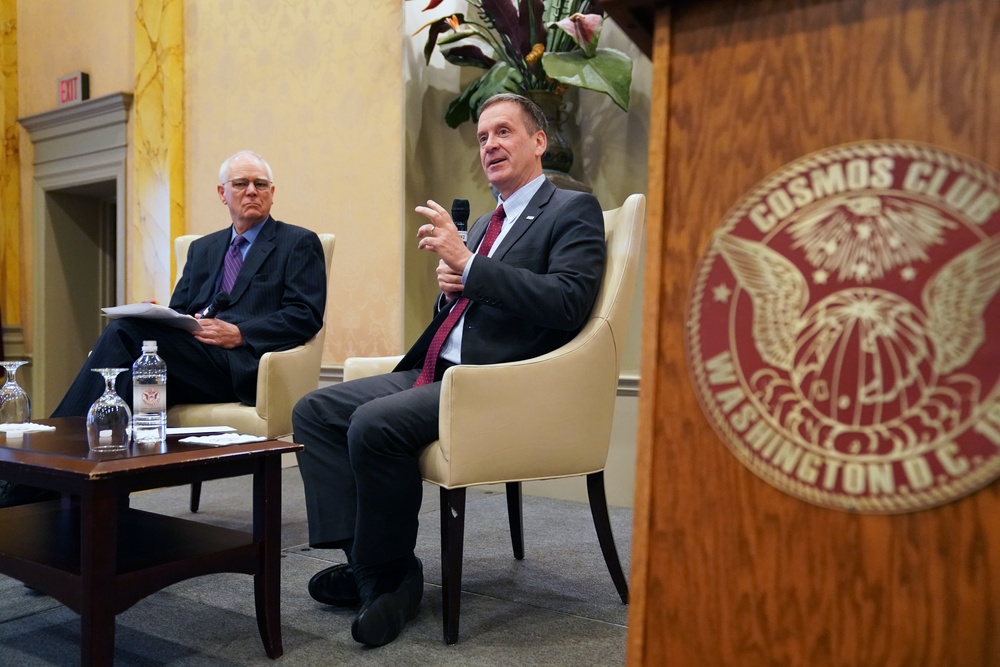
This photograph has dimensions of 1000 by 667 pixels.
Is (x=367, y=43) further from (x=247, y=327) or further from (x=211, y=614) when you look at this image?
(x=211, y=614)

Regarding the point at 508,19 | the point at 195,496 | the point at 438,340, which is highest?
the point at 508,19

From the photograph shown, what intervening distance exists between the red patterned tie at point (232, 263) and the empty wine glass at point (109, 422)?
1178 mm

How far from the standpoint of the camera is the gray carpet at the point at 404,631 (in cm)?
156

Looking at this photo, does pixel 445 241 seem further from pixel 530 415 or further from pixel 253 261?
pixel 253 261

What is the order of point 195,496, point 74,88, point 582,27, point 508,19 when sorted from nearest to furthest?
point 582,27, point 195,496, point 508,19, point 74,88

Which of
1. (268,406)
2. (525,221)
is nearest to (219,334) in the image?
(268,406)

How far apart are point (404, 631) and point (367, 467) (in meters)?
0.34

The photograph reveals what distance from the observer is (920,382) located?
2.18ft

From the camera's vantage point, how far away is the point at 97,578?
1302mm

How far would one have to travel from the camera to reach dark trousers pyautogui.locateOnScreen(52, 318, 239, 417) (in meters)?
2.34

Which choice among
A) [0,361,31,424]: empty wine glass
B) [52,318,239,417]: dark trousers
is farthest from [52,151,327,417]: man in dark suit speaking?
[0,361,31,424]: empty wine glass

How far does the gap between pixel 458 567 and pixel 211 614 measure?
1.91 feet

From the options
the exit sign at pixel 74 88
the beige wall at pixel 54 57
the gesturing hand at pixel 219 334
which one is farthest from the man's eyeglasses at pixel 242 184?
the exit sign at pixel 74 88

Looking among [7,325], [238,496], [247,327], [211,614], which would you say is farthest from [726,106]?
[7,325]
